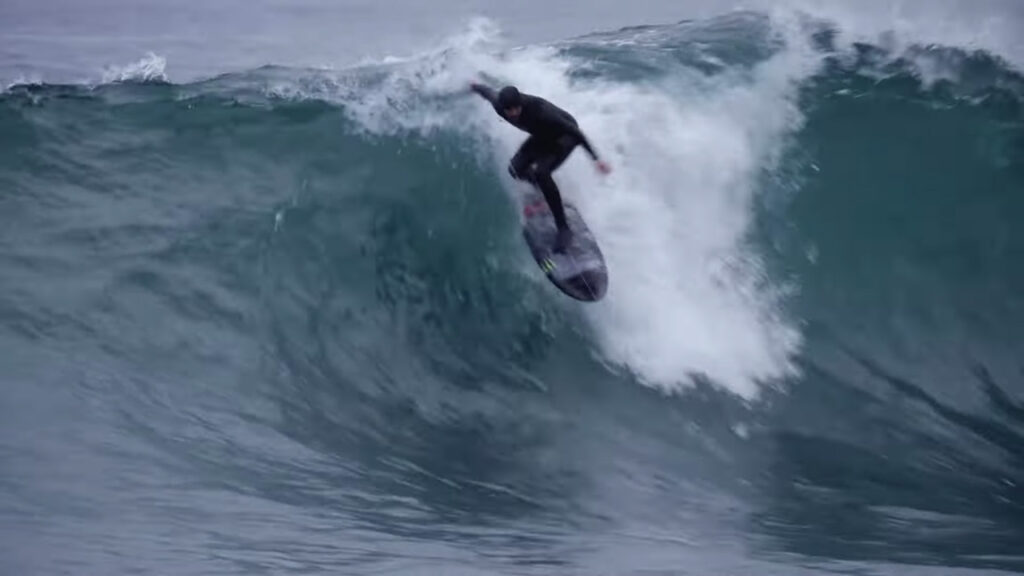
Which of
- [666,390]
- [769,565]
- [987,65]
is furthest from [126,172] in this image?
[987,65]

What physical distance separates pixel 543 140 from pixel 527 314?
5.99ft

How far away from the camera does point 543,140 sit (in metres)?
9.80

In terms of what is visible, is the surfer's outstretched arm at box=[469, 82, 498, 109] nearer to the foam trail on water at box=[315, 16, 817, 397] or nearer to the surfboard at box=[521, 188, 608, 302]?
the surfboard at box=[521, 188, 608, 302]

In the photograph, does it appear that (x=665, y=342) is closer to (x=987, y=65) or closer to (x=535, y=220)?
(x=535, y=220)

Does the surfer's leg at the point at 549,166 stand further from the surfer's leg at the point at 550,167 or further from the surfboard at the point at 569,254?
the surfboard at the point at 569,254

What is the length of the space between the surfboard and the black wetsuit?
19.8 inches

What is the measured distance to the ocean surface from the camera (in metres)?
8.16

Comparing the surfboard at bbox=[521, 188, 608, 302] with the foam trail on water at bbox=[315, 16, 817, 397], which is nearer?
the surfboard at bbox=[521, 188, 608, 302]

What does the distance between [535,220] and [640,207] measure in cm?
161

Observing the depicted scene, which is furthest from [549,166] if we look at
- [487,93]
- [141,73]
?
[141,73]

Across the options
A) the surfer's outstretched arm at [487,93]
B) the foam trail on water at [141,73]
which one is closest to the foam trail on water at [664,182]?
the surfer's outstretched arm at [487,93]

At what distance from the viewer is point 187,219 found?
11.9 m

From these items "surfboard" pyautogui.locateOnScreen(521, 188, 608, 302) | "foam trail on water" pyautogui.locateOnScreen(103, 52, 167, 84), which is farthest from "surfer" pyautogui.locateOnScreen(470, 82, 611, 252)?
"foam trail on water" pyautogui.locateOnScreen(103, 52, 167, 84)

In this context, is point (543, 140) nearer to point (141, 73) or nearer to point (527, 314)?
point (527, 314)
